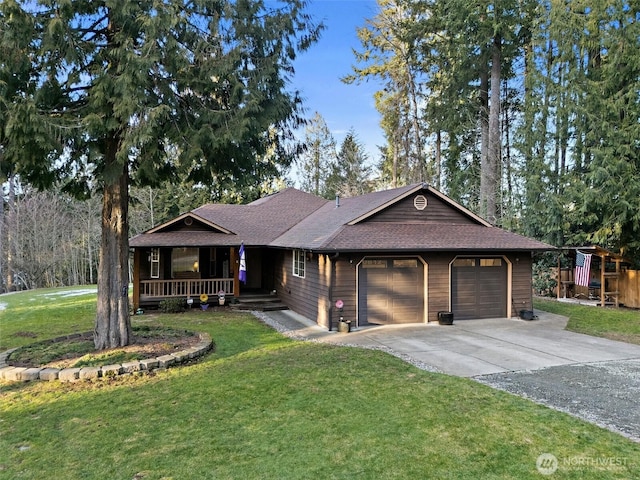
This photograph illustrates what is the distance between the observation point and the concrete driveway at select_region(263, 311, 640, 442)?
18.7 feet

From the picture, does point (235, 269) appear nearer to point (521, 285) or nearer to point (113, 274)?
point (113, 274)

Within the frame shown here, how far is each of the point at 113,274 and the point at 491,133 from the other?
59.7 feet

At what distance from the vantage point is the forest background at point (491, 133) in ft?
49.8

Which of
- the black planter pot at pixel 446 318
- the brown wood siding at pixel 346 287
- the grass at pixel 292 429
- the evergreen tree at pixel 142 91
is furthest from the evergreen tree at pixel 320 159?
the grass at pixel 292 429

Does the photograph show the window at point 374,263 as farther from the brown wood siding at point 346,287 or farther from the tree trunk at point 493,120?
the tree trunk at point 493,120

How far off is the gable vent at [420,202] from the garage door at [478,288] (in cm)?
198

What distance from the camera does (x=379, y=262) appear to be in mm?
11711

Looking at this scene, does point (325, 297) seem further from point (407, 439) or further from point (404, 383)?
point (407, 439)

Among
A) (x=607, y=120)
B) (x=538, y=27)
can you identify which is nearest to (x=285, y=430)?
(x=607, y=120)

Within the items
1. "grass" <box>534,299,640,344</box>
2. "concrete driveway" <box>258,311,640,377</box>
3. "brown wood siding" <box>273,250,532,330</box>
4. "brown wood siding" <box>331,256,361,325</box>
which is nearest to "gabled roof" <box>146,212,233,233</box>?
"brown wood siding" <box>273,250,532,330</box>

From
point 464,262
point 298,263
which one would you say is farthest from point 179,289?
point 464,262

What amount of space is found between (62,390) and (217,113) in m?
5.14

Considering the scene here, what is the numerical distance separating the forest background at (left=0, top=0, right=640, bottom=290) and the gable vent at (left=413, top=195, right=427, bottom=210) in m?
4.09

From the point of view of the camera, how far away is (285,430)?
483cm
